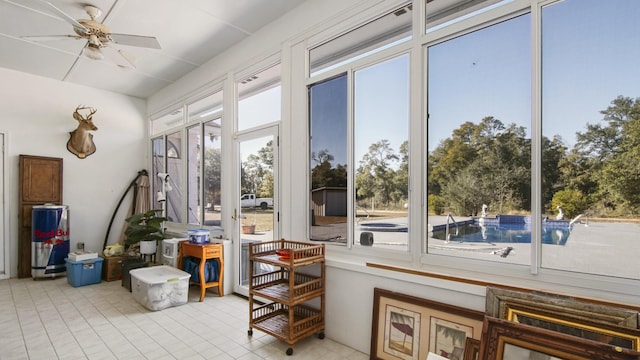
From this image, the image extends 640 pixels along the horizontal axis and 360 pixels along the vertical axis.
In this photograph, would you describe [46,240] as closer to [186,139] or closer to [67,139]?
[67,139]

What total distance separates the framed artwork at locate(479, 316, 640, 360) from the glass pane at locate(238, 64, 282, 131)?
2.92 m

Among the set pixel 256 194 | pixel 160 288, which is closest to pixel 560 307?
pixel 256 194

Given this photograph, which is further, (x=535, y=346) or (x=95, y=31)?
(x=95, y=31)

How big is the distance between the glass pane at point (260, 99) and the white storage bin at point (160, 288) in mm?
2052

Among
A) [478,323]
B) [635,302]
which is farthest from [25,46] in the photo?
[635,302]

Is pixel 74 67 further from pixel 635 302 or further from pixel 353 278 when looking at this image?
pixel 635 302

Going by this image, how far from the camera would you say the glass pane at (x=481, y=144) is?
2074 mm

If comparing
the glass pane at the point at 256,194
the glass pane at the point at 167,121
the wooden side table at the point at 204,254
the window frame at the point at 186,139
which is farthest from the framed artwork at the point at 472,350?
the glass pane at the point at 167,121

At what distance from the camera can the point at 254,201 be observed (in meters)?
4.08

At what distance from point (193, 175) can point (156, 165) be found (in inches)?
60.9

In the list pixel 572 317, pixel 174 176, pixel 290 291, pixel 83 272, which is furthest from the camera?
pixel 174 176

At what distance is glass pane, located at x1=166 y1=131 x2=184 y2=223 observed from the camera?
5.60 m

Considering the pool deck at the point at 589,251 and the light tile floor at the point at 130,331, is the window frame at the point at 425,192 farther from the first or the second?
the light tile floor at the point at 130,331

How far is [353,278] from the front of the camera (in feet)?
9.14
